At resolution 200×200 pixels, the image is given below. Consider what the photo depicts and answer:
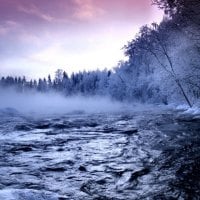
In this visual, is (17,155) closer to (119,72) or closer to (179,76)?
(179,76)

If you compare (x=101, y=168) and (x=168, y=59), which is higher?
(x=168, y=59)

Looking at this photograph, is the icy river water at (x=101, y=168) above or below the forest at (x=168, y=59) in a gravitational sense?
below

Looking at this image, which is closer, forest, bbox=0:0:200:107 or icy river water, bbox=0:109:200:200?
icy river water, bbox=0:109:200:200

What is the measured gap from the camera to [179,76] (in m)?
35.7

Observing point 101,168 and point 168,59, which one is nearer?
point 101,168

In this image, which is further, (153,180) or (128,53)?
(128,53)

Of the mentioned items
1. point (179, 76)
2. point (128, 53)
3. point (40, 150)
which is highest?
point (128, 53)

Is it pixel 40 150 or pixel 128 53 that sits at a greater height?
pixel 128 53

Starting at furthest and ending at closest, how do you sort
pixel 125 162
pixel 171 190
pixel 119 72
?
pixel 119 72
pixel 125 162
pixel 171 190

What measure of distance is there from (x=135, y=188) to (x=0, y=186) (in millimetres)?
3770

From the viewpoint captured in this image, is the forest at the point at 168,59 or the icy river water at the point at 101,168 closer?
the icy river water at the point at 101,168

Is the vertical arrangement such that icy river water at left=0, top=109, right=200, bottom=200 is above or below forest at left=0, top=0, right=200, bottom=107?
below

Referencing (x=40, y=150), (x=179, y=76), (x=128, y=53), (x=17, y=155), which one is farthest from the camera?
(x=128, y=53)

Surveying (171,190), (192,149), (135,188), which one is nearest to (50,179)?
(135,188)
